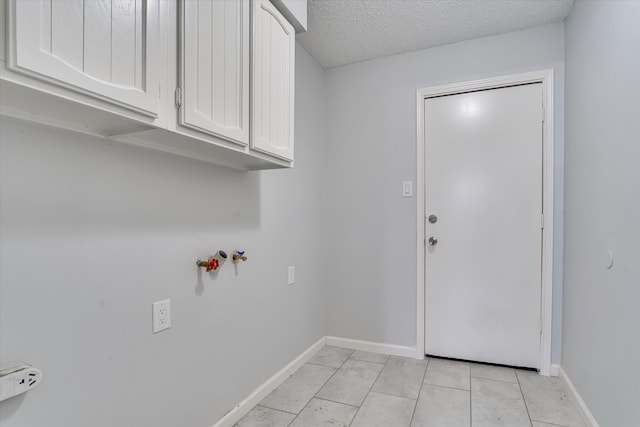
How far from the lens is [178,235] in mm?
1459

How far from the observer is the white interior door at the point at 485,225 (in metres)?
2.35

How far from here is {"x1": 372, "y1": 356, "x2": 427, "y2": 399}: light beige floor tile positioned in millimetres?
2109

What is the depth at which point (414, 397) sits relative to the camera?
2035 millimetres

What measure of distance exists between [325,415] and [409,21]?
8.01ft

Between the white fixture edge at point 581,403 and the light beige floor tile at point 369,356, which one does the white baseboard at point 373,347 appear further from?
the white fixture edge at point 581,403

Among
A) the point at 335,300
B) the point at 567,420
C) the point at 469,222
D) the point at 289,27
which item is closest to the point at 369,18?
the point at 289,27

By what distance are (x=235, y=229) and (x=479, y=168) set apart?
177cm

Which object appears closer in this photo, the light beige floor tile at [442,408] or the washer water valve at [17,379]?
the washer water valve at [17,379]

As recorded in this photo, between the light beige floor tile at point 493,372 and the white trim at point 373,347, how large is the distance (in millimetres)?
381

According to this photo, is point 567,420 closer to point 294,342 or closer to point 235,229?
point 294,342

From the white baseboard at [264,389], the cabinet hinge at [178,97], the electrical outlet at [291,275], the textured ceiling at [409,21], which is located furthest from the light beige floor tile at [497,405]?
the textured ceiling at [409,21]

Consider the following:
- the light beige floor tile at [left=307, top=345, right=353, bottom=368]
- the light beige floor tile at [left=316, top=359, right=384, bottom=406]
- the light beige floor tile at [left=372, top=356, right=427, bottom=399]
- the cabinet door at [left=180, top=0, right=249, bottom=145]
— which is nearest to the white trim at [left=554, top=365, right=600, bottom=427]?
the light beige floor tile at [left=372, top=356, right=427, bottom=399]

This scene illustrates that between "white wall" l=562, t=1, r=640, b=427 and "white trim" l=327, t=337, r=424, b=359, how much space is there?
101 centimetres

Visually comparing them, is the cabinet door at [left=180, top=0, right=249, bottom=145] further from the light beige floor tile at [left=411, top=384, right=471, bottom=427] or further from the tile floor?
the light beige floor tile at [left=411, top=384, right=471, bottom=427]
